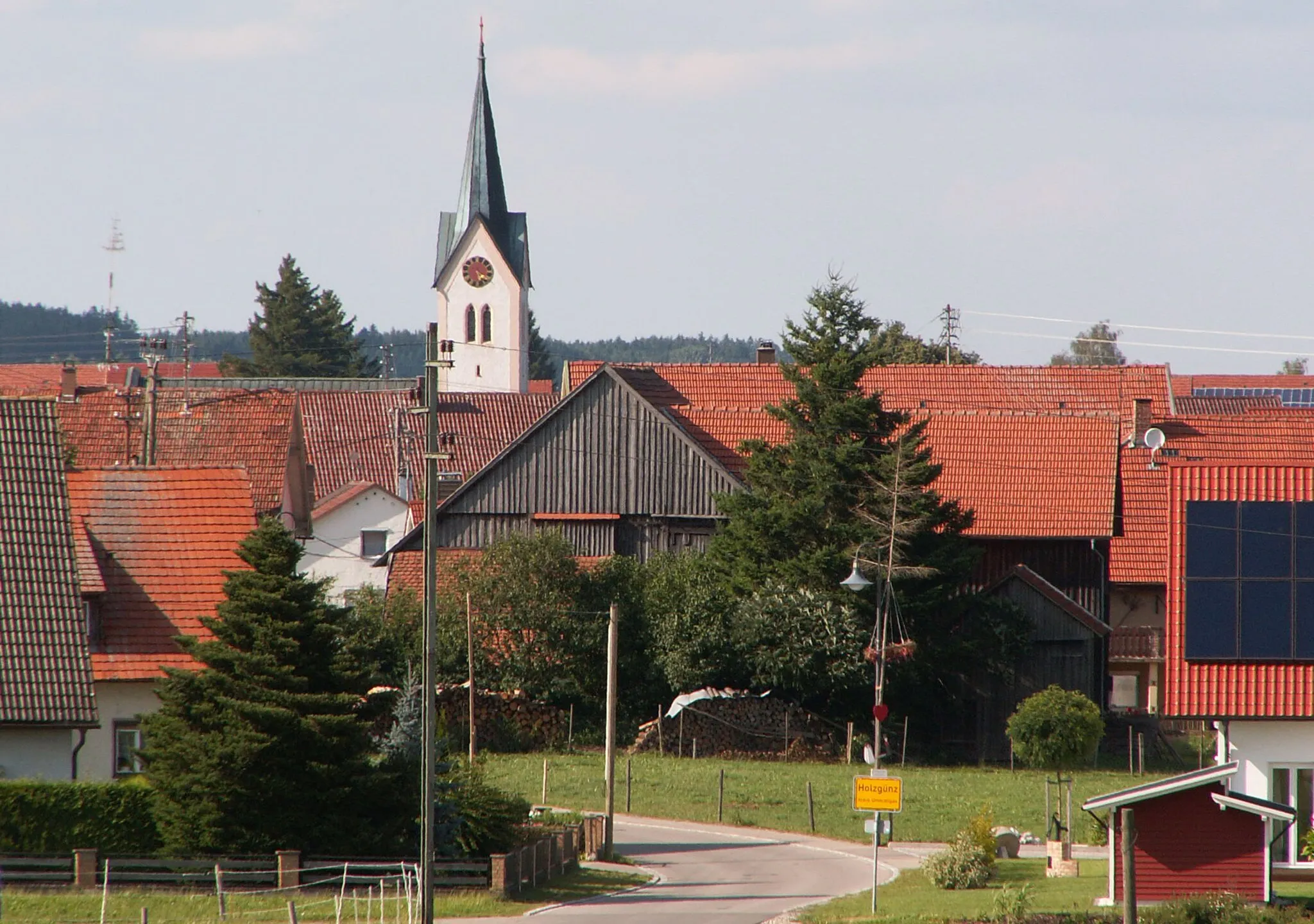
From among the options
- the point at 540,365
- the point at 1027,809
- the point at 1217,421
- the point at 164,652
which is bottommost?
the point at 1027,809

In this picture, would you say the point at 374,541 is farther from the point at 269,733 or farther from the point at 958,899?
the point at 958,899

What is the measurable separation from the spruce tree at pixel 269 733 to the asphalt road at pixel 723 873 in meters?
3.22

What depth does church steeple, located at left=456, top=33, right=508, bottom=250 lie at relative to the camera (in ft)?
339

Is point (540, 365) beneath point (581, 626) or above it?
Result: above

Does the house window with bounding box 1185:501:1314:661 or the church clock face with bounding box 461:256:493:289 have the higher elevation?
the church clock face with bounding box 461:256:493:289

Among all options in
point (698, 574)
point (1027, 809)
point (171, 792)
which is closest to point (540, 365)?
point (698, 574)

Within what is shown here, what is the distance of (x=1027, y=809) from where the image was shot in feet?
123

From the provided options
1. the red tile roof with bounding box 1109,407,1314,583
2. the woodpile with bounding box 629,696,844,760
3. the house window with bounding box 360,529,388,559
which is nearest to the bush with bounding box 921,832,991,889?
the woodpile with bounding box 629,696,844,760

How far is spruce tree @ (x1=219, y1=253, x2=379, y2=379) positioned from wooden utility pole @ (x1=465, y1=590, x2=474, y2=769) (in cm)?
8193

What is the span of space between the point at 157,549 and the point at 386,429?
1621 inches

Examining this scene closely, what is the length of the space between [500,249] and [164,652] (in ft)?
246

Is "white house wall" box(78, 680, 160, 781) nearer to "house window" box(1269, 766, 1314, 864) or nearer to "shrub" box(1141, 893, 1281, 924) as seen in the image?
"shrub" box(1141, 893, 1281, 924)

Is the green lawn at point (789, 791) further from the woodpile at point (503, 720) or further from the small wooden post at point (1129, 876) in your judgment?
the small wooden post at point (1129, 876)

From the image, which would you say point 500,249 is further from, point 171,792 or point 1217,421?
point 171,792
